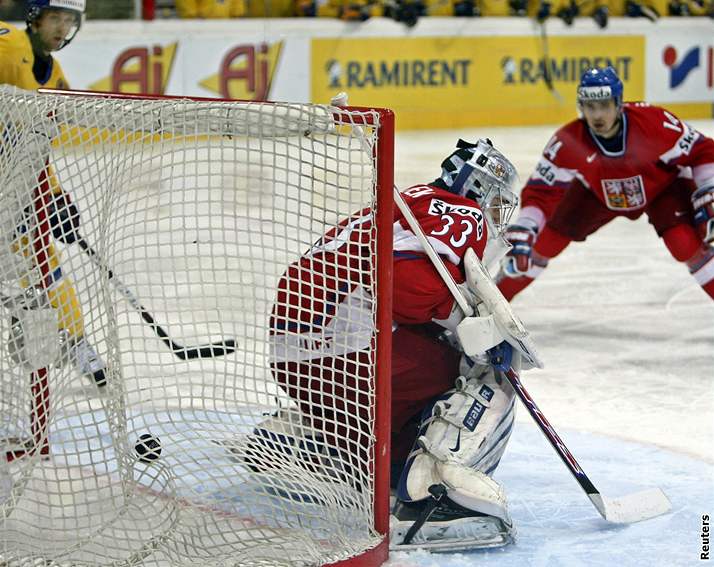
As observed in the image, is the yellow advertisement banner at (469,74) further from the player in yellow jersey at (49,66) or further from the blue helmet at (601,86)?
the player in yellow jersey at (49,66)

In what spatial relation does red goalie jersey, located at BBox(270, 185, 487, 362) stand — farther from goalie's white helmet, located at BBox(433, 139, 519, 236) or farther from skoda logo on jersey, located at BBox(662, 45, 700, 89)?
skoda logo on jersey, located at BBox(662, 45, 700, 89)

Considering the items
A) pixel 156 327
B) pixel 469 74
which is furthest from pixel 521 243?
pixel 469 74

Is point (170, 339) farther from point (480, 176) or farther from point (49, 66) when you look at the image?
point (49, 66)

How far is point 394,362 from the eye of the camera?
297 centimetres

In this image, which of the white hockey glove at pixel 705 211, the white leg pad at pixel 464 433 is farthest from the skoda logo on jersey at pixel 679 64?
the white leg pad at pixel 464 433

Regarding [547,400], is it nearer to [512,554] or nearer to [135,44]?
[512,554]

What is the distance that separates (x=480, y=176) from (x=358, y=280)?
41 centimetres

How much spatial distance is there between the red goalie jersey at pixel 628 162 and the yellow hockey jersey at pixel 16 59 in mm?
1788

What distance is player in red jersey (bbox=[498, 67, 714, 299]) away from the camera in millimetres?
4297

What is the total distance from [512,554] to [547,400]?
123 cm

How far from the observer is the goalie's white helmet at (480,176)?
288 centimetres

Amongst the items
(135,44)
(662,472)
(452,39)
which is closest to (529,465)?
(662,472)

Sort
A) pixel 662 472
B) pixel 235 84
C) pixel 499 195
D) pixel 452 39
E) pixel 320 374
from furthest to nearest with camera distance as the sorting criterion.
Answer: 1. pixel 452 39
2. pixel 235 84
3. pixel 662 472
4. pixel 499 195
5. pixel 320 374

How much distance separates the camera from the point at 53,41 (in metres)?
3.64
